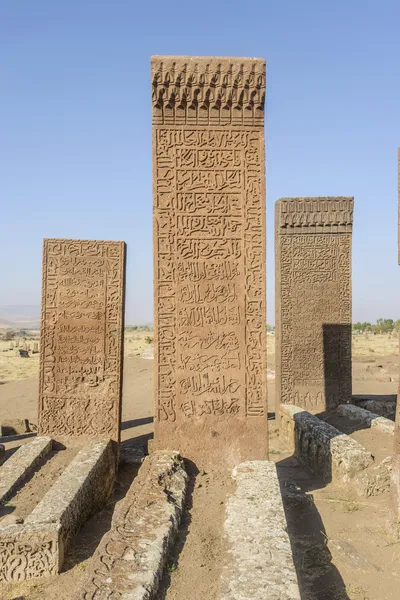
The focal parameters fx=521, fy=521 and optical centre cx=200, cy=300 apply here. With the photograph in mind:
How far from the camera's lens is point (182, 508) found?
150 inches

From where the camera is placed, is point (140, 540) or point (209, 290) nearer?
point (140, 540)

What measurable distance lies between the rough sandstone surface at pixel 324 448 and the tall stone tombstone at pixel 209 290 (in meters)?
1.28

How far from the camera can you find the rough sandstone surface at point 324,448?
211 inches

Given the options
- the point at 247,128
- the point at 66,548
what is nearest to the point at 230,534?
the point at 66,548

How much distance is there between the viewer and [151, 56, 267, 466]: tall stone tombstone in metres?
4.77

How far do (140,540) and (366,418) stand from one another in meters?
5.54

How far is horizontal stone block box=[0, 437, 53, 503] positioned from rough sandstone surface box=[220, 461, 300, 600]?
2274 mm

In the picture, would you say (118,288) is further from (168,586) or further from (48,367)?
(168,586)

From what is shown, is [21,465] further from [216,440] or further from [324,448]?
[324,448]

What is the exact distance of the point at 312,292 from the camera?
9.42 meters

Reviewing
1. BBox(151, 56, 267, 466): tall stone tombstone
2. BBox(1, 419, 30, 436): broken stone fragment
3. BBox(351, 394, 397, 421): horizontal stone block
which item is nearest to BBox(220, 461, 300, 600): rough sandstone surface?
BBox(151, 56, 267, 466): tall stone tombstone

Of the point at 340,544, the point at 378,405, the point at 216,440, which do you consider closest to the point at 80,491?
the point at 216,440

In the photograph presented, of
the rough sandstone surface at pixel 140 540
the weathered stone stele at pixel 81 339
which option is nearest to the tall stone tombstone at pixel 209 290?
the rough sandstone surface at pixel 140 540

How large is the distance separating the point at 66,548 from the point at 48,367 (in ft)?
10.3
